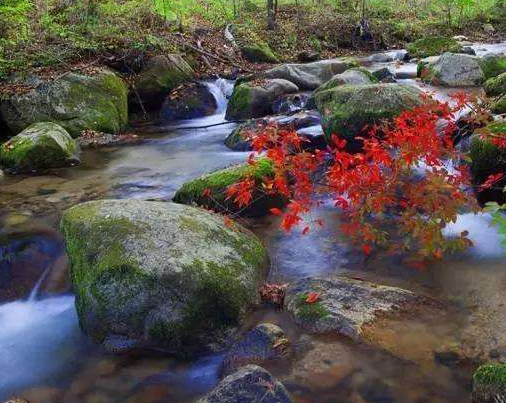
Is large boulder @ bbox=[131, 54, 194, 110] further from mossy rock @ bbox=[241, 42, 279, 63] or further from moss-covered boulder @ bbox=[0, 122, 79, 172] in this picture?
moss-covered boulder @ bbox=[0, 122, 79, 172]

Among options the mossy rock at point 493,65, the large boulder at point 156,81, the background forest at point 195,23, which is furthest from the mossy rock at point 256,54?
the mossy rock at point 493,65

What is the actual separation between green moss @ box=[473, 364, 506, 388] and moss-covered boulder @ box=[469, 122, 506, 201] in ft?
9.55

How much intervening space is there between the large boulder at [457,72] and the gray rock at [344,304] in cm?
880

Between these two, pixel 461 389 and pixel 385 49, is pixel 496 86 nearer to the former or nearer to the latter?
pixel 461 389

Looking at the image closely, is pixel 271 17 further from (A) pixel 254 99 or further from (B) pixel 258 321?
(B) pixel 258 321

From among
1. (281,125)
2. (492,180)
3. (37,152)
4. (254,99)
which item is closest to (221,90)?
(254,99)

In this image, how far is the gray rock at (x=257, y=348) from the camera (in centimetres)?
376

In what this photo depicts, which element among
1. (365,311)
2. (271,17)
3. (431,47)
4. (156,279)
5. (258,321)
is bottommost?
(258,321)

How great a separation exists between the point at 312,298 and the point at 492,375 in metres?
→ 1.56

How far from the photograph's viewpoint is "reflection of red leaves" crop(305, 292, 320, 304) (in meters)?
4.25

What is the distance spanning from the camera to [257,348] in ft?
12.5

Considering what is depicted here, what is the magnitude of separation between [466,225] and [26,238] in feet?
16.4

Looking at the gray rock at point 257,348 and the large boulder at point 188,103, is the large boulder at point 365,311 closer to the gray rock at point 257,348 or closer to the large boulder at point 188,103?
the gray rock at point 257,348

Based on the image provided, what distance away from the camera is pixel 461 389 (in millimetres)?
3383
